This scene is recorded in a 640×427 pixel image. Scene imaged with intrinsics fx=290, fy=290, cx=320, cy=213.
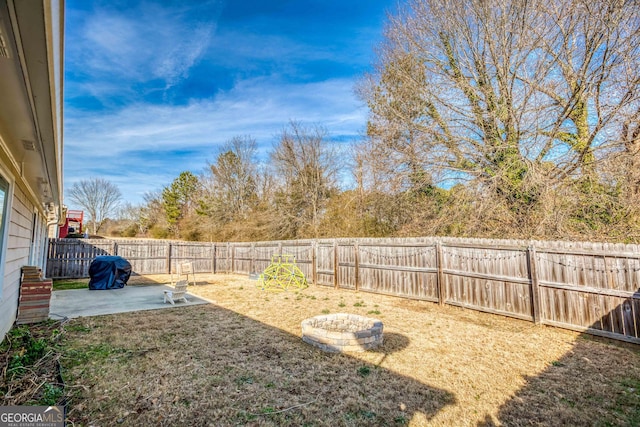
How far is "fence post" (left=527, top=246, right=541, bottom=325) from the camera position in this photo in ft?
18.0

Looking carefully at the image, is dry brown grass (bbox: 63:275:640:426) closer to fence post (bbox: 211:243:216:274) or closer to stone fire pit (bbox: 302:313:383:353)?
stone fire pit (bbox: 302:313:383:353)

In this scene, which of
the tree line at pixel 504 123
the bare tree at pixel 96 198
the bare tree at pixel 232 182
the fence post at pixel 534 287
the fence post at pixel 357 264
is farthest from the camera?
the bare tree at pixel 96 198

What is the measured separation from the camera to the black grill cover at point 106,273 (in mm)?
9415

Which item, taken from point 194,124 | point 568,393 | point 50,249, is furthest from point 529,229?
point 50,249

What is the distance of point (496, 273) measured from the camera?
242 inches

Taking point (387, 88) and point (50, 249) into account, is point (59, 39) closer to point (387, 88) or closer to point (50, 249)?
point (387, 88)

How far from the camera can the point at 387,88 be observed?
10.8m

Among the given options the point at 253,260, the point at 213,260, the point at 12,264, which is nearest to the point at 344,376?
the point at 12,264

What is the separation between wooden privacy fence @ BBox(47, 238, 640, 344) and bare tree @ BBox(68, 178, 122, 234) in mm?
27696

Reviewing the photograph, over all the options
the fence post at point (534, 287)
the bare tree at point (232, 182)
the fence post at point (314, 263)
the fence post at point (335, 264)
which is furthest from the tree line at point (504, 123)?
the bare tree at point (232, 182)

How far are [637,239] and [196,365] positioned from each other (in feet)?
29.9
